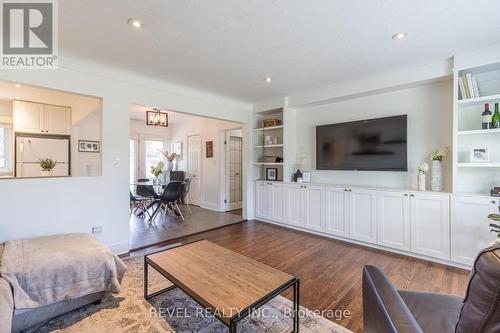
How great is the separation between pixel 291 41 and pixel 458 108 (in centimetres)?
228

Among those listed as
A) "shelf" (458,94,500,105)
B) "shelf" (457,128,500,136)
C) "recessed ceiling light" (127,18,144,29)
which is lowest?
"shelf" (457,128,500,136)

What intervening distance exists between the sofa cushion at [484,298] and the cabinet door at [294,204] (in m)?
3.43

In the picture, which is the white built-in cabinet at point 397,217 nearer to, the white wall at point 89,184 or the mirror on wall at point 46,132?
the white wall at point 89,184

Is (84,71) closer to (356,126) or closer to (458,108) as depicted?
(356,126)

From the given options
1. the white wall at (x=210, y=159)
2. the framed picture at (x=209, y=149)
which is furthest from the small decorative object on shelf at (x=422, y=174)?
the framed picture at (x=209, y=149)

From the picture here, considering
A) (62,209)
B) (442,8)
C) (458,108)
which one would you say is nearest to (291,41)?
(442,8)

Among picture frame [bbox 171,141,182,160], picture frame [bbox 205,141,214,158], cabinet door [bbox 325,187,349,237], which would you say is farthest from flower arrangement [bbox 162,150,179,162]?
cabinet door [bbox 325,187,349,237]

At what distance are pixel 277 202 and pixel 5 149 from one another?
5.64 metres

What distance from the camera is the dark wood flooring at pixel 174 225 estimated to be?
367 centimetres

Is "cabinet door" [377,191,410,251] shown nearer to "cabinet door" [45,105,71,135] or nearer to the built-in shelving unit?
the built-in shelving unit

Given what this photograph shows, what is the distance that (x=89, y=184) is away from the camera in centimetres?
283

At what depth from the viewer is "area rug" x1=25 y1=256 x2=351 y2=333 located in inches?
66.3

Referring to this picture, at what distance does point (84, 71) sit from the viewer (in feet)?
9.00

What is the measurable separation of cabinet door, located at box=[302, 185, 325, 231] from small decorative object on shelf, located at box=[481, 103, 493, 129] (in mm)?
2079
